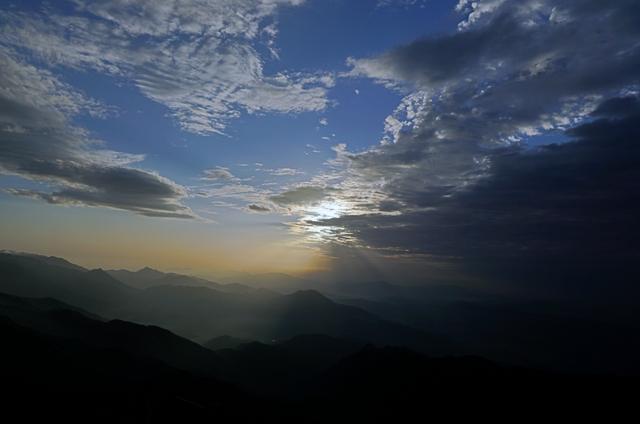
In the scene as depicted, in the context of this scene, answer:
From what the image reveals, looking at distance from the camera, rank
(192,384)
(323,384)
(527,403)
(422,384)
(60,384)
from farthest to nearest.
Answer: (323,384) → (422,384) → (527,403) → (192,384) → (60,384)

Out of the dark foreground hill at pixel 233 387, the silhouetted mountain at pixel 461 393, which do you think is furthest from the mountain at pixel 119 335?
the silhouetted mountain at pixel 461 393

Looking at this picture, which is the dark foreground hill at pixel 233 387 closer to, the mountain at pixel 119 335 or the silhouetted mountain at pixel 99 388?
the silhouetted mountain at pixel 99 388

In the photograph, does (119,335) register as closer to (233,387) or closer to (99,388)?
(99,388)

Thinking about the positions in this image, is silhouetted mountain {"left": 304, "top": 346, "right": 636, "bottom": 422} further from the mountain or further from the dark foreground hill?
the mountain

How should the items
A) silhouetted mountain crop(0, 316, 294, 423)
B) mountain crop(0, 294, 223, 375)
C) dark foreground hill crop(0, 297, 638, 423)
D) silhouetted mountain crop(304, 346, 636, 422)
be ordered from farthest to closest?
mountain crop(0, 294, 223, 375) < silhouetted mountain crop(304, 346, 636, 422) < dark foreground hill crop(0, 297, 638, 423) < silhouetted mountain crop(0, 316, 294, 423)

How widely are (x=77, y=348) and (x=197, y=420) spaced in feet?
218

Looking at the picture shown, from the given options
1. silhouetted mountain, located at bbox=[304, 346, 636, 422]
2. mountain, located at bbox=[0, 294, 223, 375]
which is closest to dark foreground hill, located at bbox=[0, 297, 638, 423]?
silhouetted mountain, located at bbox=[304, 346, 636, 422]

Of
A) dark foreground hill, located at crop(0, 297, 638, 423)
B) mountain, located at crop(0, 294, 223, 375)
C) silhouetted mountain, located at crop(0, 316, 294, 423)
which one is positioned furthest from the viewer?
mountain, located at crop(0, 294, 223, 375)

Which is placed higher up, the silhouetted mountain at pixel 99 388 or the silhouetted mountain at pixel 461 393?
the silhouetted mountain at pixel 99 388

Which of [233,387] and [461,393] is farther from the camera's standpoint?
[461,393]

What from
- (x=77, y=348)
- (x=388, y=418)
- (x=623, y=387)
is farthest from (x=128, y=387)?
(x=623, y=387)

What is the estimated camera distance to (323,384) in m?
183

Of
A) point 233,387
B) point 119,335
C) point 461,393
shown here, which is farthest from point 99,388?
point 461,393

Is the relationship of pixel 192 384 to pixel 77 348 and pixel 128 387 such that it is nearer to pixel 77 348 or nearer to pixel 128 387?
pixel 128 387
